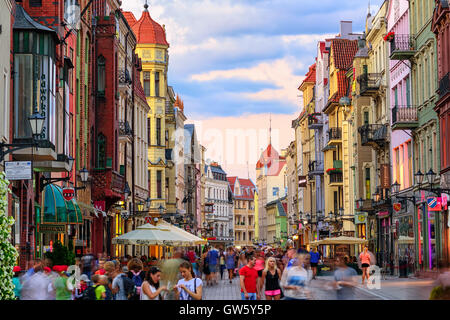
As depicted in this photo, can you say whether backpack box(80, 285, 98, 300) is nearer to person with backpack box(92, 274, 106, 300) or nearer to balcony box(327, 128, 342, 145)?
person with backpack box(92, 274, 106, 300)

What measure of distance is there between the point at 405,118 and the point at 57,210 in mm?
19733

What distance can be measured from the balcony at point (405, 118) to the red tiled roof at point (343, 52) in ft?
96.5

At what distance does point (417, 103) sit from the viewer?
1752 inches

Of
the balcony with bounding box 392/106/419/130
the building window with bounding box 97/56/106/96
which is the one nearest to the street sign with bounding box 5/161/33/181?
the building window with bounding box 97/56/106/96

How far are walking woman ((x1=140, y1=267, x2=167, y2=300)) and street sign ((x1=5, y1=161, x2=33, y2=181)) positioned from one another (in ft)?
23.2

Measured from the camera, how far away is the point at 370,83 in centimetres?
5700

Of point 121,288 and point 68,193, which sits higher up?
point 68,193

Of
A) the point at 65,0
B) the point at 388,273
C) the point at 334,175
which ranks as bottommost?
the point at 388,273

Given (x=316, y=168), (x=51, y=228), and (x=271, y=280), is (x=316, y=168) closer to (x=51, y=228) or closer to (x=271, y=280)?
(x=51, y=228)

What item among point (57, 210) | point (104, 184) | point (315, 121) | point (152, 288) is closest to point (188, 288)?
point (152, 288)

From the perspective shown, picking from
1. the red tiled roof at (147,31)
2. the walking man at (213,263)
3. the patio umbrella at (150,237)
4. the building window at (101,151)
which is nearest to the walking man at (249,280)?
the patio umbrella at (150,237)

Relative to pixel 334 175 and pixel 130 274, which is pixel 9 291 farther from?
pixel 334 175
